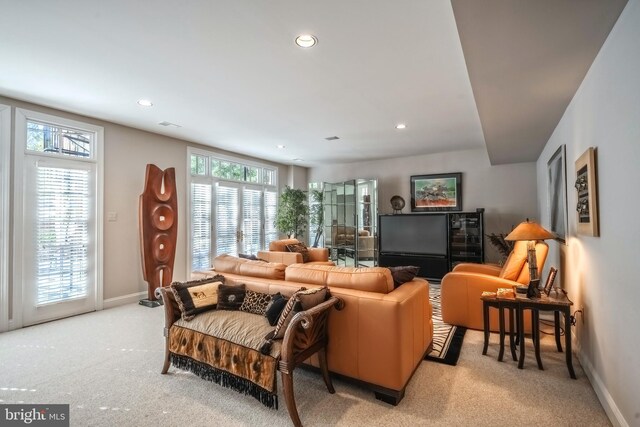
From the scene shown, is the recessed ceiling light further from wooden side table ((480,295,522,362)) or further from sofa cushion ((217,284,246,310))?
wooden side table ((480,295,522,362))

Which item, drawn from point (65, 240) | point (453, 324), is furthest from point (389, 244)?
point (65, 240)

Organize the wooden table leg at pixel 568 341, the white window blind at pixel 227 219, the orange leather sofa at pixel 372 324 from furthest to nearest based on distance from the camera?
the white window blind at pixel 227 219 → the wooden table leg at pixel 568 341 → the orange leather sofa at pixel 372 324

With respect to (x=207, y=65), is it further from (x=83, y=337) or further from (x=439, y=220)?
(x=439, y=220)

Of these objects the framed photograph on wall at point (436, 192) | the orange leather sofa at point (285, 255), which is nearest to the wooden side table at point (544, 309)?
the orange leather sofa at point (285, 255)

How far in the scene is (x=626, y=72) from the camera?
1.64 m

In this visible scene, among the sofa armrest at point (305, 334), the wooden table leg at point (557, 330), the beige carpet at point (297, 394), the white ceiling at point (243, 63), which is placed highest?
the white ceiling at point (243, 63)

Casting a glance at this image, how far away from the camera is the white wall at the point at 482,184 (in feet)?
19.1

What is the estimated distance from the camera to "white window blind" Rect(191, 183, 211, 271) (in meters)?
5.48

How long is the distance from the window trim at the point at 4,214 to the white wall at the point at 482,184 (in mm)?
6044

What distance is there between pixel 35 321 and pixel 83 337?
3.10 feet

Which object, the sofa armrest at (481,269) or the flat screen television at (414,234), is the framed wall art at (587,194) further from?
the flat screen television at (414,234)

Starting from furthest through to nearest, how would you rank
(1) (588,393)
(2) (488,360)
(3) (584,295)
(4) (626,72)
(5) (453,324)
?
(5) (453,324), (2) (488,360), (3) (584,295), (1) (588,393), (4) (626,72)

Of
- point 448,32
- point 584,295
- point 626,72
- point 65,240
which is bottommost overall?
point 584,295

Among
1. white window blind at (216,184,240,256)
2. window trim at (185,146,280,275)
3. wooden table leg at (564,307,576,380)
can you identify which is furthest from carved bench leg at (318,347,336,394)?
white window blind at (216,184,240,256)
